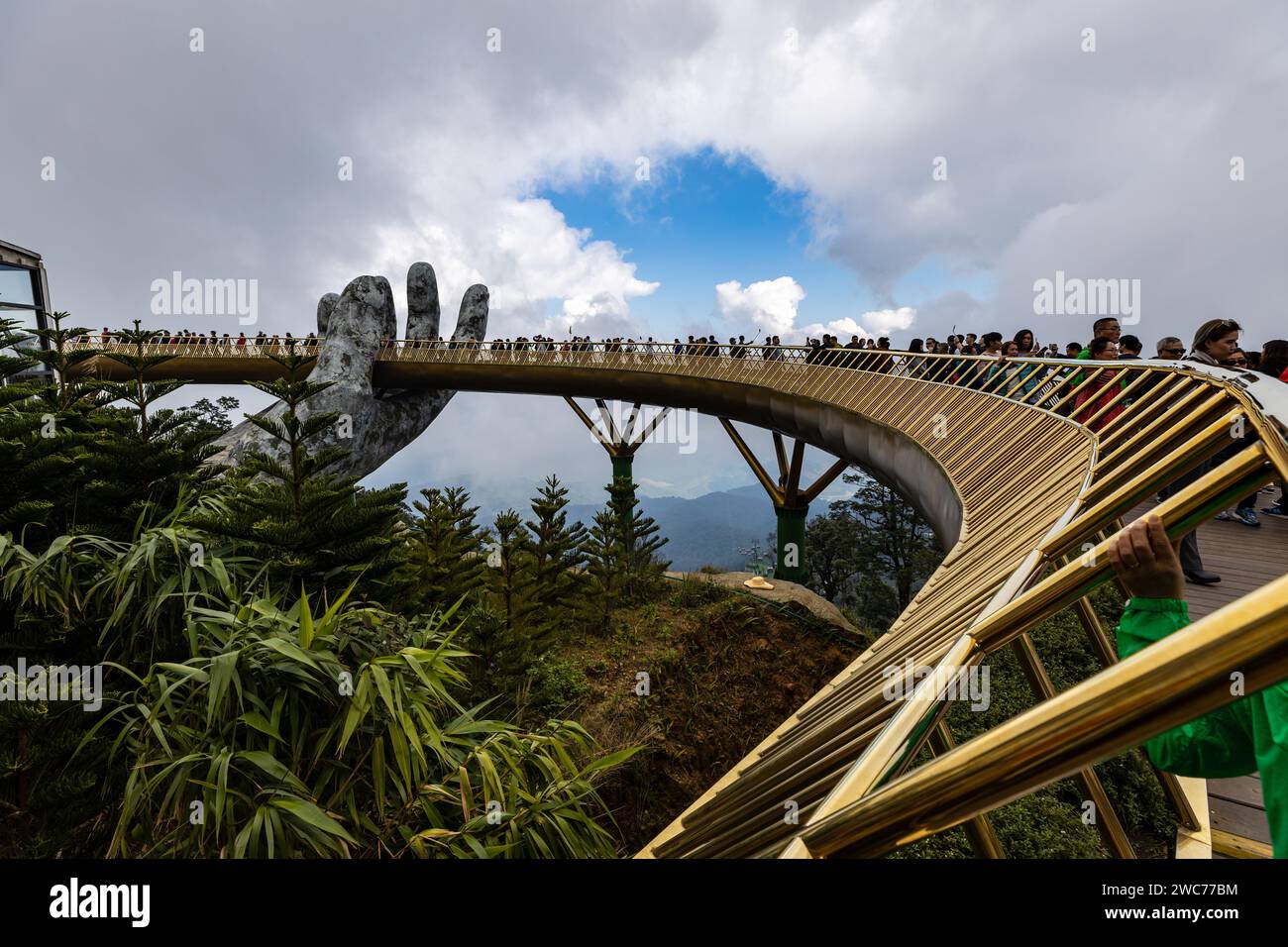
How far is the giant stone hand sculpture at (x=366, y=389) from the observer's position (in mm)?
18328

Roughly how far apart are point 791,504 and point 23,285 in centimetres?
1882

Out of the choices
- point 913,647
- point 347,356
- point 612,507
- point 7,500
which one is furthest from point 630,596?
point 347,356

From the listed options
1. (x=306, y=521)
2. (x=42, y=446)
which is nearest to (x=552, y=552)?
(x=306, y=521)

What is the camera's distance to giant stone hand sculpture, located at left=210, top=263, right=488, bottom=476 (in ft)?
60.1

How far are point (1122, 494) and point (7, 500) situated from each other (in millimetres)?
7914

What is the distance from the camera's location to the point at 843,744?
165 centimetres

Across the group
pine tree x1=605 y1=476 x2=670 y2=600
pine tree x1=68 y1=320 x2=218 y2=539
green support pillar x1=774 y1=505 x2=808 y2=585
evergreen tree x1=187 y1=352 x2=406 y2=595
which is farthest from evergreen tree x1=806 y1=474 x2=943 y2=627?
pine tree x1=68 y1=320 x2=218 y2=539

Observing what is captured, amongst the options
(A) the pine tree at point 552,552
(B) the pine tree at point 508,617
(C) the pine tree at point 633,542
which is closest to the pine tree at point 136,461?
(B) the pine tree at point 508,617

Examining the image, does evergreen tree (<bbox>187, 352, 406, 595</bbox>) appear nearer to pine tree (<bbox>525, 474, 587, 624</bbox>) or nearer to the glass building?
pine tree (<bbox>525, 474, 587, 624</bbox>)

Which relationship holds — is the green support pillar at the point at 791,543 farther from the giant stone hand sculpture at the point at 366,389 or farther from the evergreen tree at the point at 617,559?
the giant stone hand sculpture at the point at 366,389

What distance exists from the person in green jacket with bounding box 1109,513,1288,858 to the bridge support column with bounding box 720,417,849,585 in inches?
542
